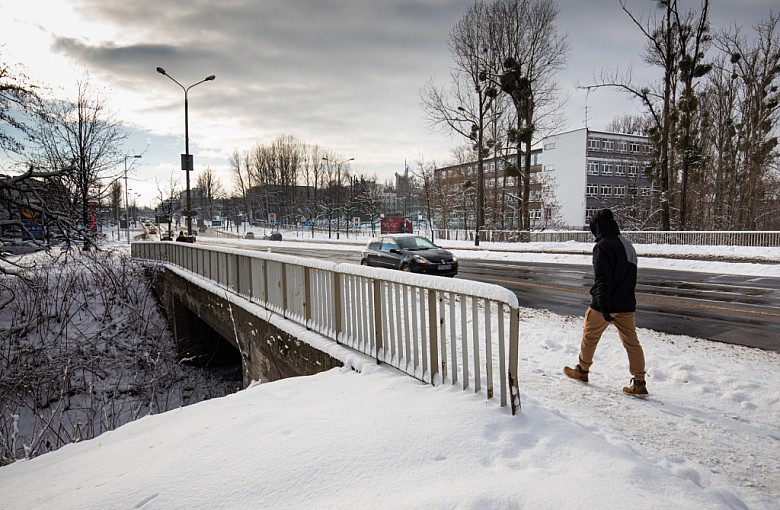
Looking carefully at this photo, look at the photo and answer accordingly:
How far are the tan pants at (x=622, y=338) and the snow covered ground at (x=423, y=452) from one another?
29cm

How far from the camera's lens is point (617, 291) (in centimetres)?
461

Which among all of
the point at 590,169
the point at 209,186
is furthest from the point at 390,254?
the point at 209,186

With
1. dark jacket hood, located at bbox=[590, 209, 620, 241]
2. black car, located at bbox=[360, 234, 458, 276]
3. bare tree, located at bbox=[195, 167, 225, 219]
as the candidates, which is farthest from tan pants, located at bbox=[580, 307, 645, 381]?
bare tree, located at bbox=[195, 167, 225, 219]

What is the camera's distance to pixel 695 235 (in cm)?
2378

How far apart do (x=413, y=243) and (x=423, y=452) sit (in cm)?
1175

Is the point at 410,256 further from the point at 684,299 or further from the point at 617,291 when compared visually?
the point at 617,291

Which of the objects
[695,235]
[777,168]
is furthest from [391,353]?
[777,168]

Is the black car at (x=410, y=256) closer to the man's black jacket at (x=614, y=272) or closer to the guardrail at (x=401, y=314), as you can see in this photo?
the guardrail at (x=401, y=314)

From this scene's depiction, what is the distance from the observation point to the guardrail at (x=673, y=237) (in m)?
20.7

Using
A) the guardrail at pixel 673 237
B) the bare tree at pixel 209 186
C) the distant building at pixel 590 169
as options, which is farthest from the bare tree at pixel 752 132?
the bare tree at pixel 209 186

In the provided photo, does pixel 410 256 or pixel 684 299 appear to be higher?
pixel 410 256

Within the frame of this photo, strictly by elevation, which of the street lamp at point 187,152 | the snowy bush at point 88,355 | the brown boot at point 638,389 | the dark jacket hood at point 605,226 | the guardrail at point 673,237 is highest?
the street lamp at point 187,152

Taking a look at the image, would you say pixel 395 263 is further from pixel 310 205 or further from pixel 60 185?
pixel 310 205

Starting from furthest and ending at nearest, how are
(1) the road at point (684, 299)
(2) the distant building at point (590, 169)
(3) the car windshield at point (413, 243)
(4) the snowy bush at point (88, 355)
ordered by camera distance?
(2) the distant building at point (590, 169)
(3) the car windshield at point (413, 243)
(4) the snowy bush at point (88, 355)
(1) the road at point (684, 299)
